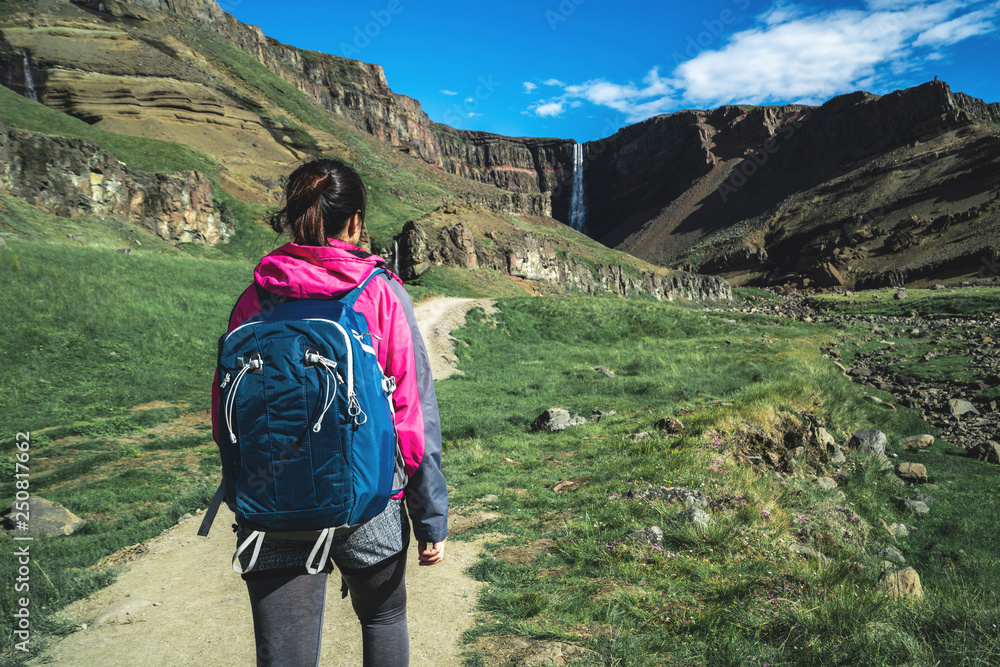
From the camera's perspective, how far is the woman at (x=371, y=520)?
170 centimetres

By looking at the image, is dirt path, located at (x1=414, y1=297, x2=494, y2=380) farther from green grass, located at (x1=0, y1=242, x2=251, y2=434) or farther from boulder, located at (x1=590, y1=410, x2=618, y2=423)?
green grass, located at (x1=0, y1=242, x2=251, y2=434)

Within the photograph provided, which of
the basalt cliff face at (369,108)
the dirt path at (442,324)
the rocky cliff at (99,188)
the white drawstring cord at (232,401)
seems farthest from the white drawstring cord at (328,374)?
the basalt cliff face at (369,108)

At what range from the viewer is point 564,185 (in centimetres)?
17788

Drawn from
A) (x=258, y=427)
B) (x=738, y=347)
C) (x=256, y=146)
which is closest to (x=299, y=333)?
(x=258, y=427)

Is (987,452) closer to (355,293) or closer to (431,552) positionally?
(431,552)

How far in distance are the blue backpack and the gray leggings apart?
0.15 m

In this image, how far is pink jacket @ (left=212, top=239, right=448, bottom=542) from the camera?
71.7 inches

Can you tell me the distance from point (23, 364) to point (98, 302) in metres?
3.48

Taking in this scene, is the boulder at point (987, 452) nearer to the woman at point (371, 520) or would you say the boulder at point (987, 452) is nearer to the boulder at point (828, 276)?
the woman at point (371, 520)

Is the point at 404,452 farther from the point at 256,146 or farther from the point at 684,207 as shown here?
the point at 684,207

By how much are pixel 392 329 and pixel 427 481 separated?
1.96ft

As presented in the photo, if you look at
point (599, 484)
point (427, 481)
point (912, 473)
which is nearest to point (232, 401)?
point (427, 481)

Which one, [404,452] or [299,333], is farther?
[404,452]

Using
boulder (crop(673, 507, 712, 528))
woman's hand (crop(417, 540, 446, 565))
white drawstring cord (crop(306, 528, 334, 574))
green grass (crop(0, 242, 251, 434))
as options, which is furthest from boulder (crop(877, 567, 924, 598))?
green grass (crop(0, 242, 251, 434))
